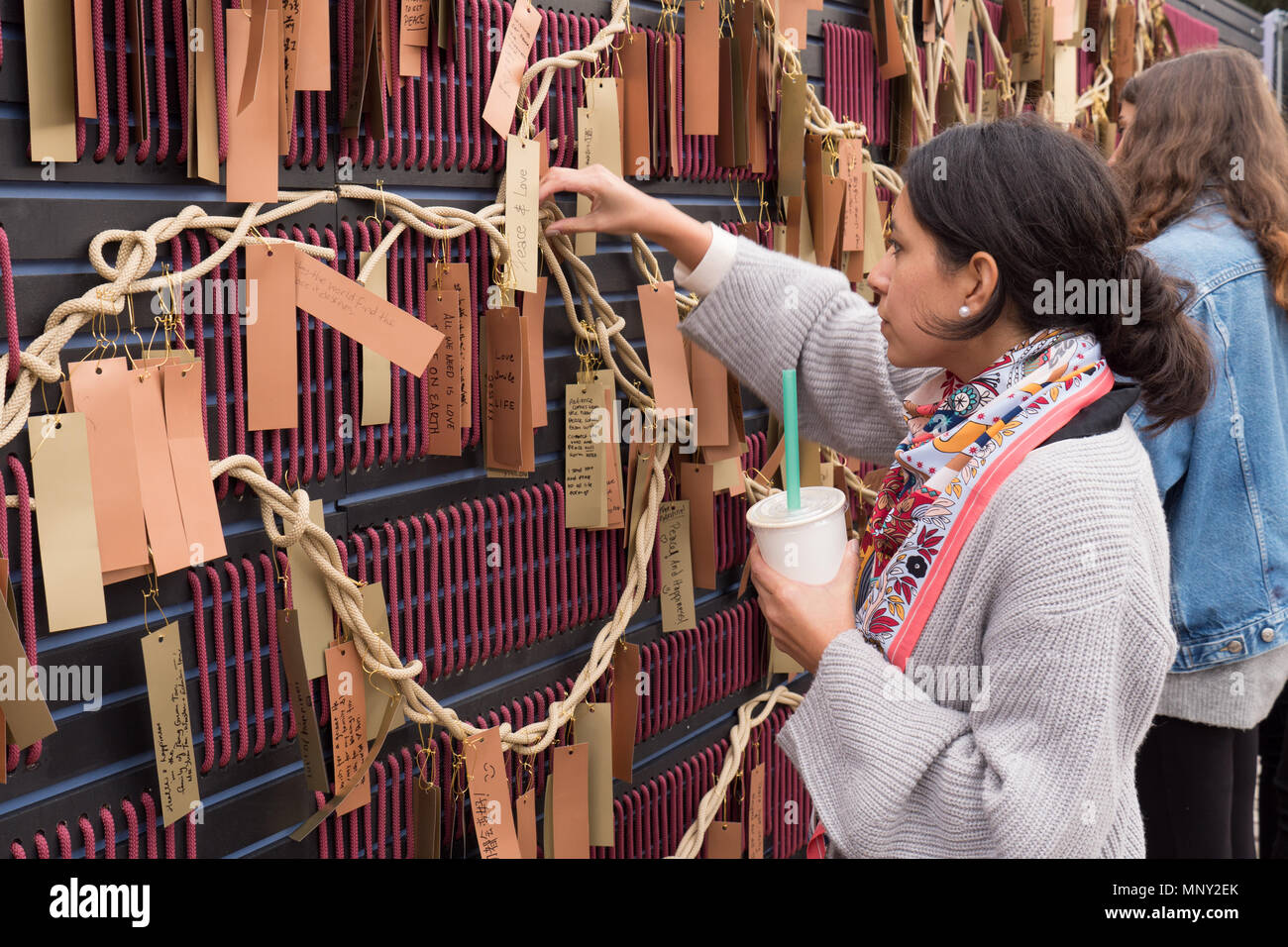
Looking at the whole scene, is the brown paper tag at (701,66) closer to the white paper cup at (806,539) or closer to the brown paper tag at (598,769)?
the white paper cup at (806,539)

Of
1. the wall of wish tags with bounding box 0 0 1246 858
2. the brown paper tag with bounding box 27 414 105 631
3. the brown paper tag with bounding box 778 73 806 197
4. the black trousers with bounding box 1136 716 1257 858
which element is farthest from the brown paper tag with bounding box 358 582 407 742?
the black trousers with bounding box 1136 716 1257 858

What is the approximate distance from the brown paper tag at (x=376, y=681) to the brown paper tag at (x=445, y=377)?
0.18 m

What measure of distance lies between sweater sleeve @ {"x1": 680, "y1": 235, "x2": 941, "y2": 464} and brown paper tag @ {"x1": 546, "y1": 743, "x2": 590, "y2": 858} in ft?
1.72

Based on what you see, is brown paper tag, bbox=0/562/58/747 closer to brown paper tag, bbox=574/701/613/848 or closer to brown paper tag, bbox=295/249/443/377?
brown paper tag, bbox=295/249/443/377

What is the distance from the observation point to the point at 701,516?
1.68m

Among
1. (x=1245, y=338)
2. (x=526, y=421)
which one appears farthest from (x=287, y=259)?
(x=1245, y=338)

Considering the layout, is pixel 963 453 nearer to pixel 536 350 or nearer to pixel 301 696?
pixel 536 350

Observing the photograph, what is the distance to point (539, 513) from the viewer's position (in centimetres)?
147

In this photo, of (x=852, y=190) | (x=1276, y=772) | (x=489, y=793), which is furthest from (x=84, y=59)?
(x=1276, y=772)

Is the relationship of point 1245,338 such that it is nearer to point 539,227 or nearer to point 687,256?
point 687,256

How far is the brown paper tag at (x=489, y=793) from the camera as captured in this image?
1345 mm

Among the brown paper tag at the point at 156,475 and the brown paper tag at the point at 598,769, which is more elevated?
the brown paper tag at the point at 156,475

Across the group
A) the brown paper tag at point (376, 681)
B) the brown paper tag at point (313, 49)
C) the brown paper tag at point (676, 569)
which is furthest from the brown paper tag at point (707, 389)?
the brown paper tag at point (313, 49)
